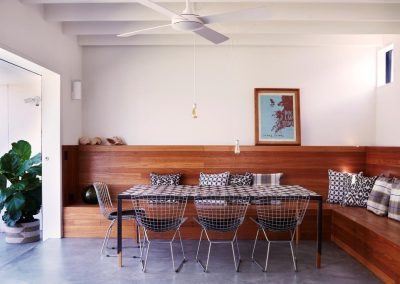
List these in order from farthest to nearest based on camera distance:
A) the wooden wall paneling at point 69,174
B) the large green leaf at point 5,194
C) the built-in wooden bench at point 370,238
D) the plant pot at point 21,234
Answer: the wooden wall paneling at point 69,174 < the plant pot at point 21,234 < the large green leaf at point 5,194 < the built-in wooden bench at point 370,238

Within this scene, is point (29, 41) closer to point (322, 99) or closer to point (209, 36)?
point (209, 36)

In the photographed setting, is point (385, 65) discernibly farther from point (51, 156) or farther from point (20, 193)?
point (20, 193)

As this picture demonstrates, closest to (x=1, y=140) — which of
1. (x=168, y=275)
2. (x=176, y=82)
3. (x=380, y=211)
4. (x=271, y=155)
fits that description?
(x=176, y=82)

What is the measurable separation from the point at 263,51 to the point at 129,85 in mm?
2271

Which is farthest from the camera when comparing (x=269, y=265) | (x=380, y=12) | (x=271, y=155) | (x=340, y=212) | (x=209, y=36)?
(x=271, y=155)

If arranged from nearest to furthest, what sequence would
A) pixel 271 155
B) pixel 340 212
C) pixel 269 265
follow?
pixel 269 265 < pixel 340 212 < pixel 271 155

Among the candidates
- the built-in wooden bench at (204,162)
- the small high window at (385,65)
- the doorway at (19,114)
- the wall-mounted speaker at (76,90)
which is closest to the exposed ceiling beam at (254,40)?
the small high window at (385,65)

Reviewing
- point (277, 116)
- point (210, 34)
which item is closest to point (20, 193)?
point (210, 34)

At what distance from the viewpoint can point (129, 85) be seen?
557 centimetres

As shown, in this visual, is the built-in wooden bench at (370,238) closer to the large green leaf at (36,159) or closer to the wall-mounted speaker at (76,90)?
the wall-mounted speaker at (76,90)

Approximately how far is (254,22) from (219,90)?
1.25 meters

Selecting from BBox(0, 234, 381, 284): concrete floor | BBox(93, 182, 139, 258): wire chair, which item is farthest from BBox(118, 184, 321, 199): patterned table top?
BBox(0, 234, 381, 284): concrete floor

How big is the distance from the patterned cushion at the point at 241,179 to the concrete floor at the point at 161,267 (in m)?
0.99

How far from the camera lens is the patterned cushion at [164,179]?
5.20 m
